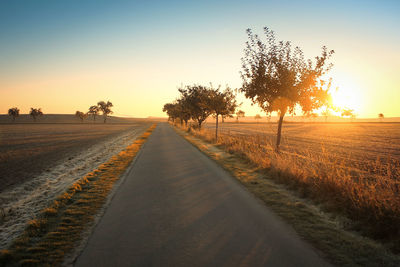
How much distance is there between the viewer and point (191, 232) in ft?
14.9

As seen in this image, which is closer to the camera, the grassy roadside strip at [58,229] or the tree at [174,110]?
the grassy roadside strip at [58,229]

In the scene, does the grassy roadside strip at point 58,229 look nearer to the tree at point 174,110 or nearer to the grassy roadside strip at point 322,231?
the grassy roadside strip at point 322,231

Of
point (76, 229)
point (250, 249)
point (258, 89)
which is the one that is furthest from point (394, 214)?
point (258, 89)

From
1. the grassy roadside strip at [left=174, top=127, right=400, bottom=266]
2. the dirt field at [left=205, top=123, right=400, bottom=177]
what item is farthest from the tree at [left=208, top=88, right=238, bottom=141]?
the grassy roadside strip at [left=174, top=127, right=400, bottom=266]

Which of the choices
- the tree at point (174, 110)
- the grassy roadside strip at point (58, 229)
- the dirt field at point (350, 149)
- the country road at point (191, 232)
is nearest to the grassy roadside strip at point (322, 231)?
the country road at point (191, 232)

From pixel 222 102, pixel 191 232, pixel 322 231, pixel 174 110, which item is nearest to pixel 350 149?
pixel 222 102

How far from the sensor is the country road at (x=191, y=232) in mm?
3615

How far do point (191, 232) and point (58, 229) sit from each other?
2.95m

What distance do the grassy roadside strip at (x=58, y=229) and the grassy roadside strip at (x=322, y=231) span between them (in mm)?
4730

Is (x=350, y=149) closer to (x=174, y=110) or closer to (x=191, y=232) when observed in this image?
(x=191, y=232)

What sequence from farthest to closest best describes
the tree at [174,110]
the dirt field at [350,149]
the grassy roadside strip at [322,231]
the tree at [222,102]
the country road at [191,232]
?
the tree at [174,110] < the tree at [222,102] < the dirt field at [350,149] < the grassy roadside strip at [322,231] < the country road at [191,232]

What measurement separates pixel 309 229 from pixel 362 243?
94 centimetres

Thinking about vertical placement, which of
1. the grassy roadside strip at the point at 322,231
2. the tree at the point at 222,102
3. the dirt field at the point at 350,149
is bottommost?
the dirt field at the point at 350,149

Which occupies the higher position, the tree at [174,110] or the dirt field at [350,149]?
the tree at [174,110]
